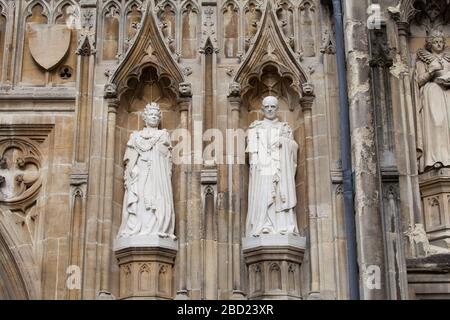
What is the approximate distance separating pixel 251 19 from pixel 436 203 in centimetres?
392

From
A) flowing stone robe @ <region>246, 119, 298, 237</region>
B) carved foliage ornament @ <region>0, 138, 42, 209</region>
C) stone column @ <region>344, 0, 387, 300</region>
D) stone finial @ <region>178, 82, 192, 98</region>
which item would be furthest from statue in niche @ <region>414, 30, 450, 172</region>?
carved foliage ornament @ <region>0, 138, 42, 209</region>

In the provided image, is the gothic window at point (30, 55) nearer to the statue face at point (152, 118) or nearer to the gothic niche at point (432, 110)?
the statue face at point (152, 118)

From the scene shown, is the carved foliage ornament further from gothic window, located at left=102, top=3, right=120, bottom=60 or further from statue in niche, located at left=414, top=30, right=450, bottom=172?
statue in niche, located at left=414, top=30, right=450, bottom=172

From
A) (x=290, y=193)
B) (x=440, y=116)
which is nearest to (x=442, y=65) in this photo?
(x=440, y=116)

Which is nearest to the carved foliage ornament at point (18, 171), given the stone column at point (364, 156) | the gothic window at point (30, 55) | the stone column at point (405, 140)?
the gothic window at point (30, 55)

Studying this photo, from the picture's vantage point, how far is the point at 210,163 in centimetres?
1475

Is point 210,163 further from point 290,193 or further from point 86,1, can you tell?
point 86,1

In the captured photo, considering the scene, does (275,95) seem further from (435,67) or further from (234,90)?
(435,67)

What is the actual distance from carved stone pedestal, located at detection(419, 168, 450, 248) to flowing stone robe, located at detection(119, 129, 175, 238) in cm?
347

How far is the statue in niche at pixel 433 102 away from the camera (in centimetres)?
1466

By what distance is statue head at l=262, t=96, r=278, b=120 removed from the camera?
15070 millimetres

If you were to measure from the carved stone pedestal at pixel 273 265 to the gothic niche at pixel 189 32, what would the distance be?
3108 mm

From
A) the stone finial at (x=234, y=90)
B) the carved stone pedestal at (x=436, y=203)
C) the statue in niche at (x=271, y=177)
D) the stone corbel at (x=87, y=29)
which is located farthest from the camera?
the stone corbel at (x=87, y=29)

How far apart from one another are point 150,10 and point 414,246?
5227mm
